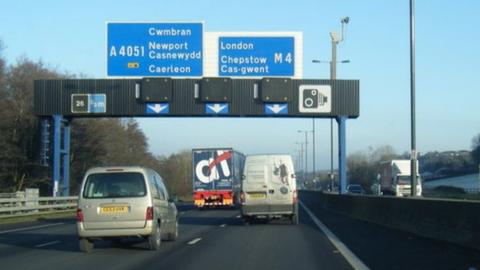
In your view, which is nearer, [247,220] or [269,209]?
[269,209]

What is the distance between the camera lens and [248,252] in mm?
16688

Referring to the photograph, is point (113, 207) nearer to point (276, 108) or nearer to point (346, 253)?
point (346, 253)

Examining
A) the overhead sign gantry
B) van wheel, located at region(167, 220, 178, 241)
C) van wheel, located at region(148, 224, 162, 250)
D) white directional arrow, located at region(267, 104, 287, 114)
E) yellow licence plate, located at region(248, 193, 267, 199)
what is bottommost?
van wheel, located at region(167, 220, 178, 241)

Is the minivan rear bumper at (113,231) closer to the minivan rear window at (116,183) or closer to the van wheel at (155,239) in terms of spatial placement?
the van wheel at (155,239)

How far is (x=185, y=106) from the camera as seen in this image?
39531mm

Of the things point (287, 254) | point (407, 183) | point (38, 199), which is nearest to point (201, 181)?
point (38, 199)

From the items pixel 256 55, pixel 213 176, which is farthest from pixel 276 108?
pixel 213 176

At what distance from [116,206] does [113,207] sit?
0.07 metres

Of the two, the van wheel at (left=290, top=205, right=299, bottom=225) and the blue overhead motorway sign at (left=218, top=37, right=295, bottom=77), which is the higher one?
the blue overhead motorway sign at (left=218, top=37, right=295, bottom=77)

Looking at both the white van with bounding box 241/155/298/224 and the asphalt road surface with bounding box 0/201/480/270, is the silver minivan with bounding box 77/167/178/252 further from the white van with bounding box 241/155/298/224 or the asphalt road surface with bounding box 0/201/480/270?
the white van with bounding box 241/155/298/224

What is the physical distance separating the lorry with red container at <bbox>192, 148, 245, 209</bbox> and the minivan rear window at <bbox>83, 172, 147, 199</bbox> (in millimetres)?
28966

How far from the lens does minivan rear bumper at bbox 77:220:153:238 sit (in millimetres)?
16266

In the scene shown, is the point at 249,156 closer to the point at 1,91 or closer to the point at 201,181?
the point at 201,181

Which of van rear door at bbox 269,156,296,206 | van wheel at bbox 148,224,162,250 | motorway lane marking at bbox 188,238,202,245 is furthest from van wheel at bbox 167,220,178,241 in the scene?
van rear door at bbox 269,156,296,206
